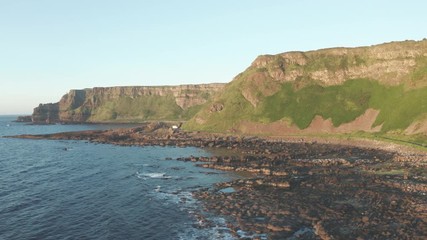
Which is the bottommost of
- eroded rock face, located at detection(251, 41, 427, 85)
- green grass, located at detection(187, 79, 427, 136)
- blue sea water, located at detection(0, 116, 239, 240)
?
blue sea water, located at detection(0, 116, 239, 240)

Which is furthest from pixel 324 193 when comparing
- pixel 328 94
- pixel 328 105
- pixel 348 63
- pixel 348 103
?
pixel 348 63

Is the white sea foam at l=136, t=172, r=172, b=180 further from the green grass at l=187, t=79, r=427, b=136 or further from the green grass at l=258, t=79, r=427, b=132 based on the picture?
the green grass at l=258, t=79, r=427, b=132

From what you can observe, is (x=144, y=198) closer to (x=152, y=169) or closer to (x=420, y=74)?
(x=152, y=169)

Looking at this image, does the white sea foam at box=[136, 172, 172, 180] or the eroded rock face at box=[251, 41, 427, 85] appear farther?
the eroded rock face at box=[251, 41, 427, 85]

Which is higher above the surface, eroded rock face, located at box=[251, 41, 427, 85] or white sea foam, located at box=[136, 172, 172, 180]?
eroded rock face, located at box=[251, 41, 427, 85]

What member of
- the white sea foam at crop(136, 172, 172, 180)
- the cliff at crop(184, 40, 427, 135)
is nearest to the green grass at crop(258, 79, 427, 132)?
the cliff at crop(184, 40, 427, 135)

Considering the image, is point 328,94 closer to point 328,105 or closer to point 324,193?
point 328,105

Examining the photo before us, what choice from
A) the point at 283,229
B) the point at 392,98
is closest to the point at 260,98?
the point at 392,98
